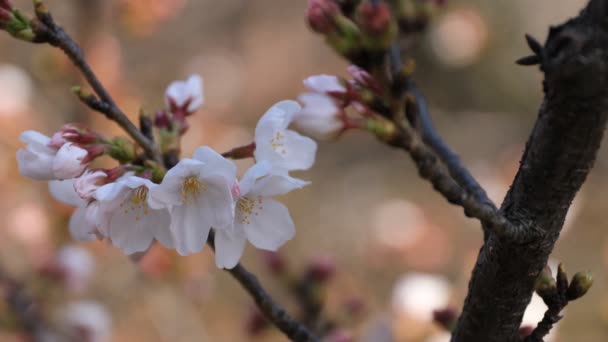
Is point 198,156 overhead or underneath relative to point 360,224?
underneath

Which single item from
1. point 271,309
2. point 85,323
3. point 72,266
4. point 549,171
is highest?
point 72,266

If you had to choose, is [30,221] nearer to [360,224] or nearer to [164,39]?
[360,224]

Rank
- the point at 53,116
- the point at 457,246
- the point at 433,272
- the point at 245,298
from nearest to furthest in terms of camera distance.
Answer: the point at 53,116, the point at 433,272, the point at 245,298, the point at 457,246

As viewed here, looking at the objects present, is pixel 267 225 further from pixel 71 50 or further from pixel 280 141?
pixel 71 50

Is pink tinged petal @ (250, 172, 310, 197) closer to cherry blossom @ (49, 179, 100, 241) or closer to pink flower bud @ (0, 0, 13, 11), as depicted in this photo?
cherry blossom @ (49, 179, 100, 241)

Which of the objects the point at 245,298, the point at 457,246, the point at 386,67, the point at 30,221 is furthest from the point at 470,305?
the point at 457,246

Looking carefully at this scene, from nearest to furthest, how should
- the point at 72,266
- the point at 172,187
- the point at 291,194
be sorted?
the point at 172,187 < the point at 72,266 < the point at 291,194

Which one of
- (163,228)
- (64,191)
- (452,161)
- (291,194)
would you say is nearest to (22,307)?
(64,191)
